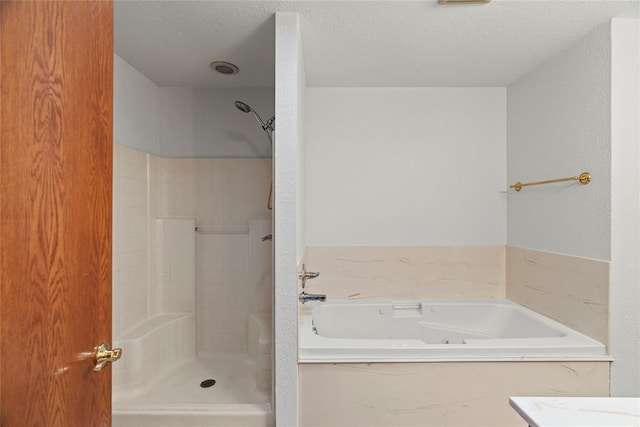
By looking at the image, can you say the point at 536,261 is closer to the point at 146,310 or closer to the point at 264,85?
the point at 264,85

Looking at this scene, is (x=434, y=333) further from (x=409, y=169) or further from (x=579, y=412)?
(x=579, y=412)

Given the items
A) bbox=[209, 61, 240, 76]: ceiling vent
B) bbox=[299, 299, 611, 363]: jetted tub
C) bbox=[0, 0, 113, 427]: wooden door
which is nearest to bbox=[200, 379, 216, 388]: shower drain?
bbox=[299, 299, 611, 363]: jetted tub

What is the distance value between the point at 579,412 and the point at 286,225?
1172 mm

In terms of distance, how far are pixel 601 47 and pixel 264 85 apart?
A: 2.05 meters

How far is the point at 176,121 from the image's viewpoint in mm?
2611

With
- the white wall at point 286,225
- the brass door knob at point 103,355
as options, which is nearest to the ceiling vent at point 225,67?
the white wall at point 286,225

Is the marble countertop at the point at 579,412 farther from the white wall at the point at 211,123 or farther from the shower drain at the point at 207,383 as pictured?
the white wall at the point at 211,123

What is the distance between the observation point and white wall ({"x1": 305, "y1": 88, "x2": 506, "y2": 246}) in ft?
8.45

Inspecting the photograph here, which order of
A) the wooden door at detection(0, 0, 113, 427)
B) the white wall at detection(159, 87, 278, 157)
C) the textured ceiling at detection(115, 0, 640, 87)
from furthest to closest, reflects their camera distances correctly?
the white wall at detection(159, 87, 278, 157) < the textured ceiling at detection(115, 0, 640, 87) < the wooden door at detection(0, 0, 113, 427)

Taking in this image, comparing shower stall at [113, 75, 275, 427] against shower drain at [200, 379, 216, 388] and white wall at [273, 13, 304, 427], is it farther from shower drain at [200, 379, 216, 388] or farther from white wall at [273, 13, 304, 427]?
white wall at [273, 13, 304, 427]

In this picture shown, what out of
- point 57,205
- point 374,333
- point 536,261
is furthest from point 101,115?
point 536,261

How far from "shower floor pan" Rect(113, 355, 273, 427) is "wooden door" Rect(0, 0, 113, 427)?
902 mm

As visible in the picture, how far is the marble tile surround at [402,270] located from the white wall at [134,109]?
1.45 metres

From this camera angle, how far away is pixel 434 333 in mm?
2416
